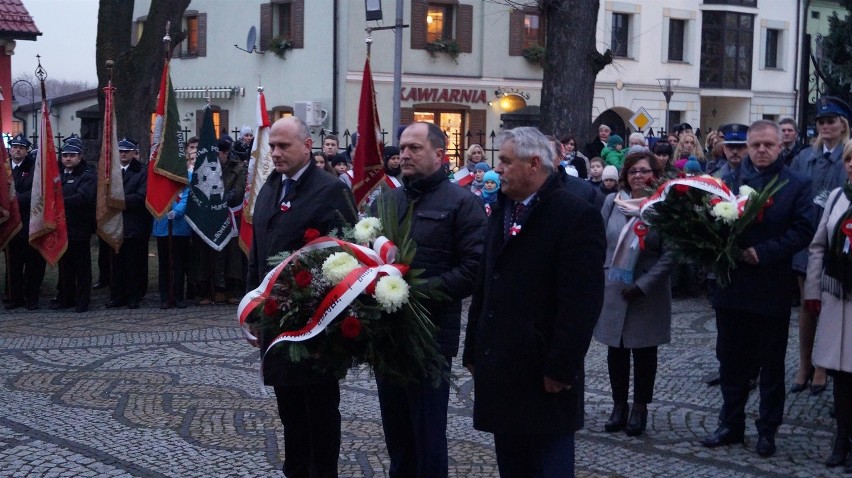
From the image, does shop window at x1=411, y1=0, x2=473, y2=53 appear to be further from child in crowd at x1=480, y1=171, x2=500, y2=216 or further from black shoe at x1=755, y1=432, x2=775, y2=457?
black shoe at x1=755, y1=432, x2=775, y2=457

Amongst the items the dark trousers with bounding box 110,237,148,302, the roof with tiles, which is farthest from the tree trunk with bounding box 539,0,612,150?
the roof with tiles

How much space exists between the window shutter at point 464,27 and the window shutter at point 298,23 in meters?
4.93

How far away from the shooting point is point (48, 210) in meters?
13.7

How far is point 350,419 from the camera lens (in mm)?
8047

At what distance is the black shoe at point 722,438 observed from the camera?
24.1ft

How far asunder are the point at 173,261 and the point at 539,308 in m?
10.2

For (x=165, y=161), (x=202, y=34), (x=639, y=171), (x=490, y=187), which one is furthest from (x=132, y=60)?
(x=202, y=34)

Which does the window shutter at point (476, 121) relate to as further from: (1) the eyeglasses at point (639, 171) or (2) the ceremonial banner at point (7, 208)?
(1) the eyeglasses at point (639, 171)

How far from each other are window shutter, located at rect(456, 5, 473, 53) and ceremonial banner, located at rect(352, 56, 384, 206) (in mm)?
23392

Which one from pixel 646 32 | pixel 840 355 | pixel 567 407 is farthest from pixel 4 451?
pixel 646 32

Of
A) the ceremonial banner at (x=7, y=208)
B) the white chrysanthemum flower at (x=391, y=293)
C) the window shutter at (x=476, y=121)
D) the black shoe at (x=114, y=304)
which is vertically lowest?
the black shoe at (x=114, y=304)

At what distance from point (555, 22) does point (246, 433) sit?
11.3 m

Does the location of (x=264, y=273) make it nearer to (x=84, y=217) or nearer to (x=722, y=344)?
(x=722, y=344)

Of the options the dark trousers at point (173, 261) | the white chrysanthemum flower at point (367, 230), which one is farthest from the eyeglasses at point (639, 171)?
the dark trousers at point (173, 261)
